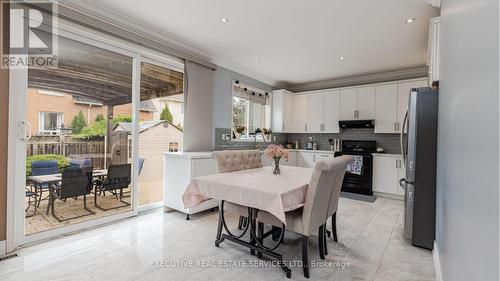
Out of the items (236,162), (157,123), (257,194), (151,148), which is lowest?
(257,194)

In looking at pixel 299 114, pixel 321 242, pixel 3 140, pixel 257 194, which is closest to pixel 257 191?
pixel 257 194

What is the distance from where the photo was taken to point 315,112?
18.4ft

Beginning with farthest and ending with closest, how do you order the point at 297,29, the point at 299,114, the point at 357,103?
the point at 299,114 < the point at 357,103 < the point at 297,29

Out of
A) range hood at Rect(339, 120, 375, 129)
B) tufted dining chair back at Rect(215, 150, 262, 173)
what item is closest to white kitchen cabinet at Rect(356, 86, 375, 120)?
range hood at Rect(339, 120, 375, 129)

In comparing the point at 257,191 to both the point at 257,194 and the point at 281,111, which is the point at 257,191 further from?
the point at 281,111

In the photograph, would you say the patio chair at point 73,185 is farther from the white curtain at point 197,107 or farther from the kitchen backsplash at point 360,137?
the kitchen backsplash at point 360,137

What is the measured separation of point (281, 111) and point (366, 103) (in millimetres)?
1853

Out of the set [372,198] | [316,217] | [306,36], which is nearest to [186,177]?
[316,217]

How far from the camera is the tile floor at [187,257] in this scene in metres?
1.95

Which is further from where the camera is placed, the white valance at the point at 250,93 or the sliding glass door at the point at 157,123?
the white valance at the point at 250,93

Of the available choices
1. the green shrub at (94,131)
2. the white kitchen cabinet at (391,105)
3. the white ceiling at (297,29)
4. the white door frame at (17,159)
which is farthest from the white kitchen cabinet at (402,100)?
the white door frame at (17,159)

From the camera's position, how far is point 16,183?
2229mm

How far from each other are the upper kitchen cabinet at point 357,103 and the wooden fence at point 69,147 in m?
4.70

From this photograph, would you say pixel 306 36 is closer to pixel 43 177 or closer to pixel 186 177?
pixel 186 177
